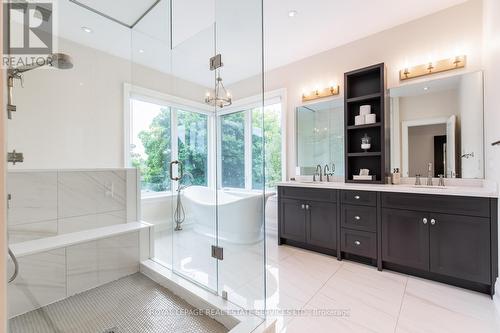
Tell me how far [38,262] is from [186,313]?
3.92 feet

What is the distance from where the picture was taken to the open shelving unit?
2689 mm

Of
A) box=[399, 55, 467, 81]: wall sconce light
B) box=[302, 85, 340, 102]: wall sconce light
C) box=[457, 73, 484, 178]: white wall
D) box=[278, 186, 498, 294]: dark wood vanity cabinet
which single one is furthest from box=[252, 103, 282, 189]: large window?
box=[457, 73, 484, 178]: white wall

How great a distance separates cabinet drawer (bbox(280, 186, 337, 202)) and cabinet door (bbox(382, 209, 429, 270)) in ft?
1.80

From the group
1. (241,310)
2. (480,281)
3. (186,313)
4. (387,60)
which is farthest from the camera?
(387,60)

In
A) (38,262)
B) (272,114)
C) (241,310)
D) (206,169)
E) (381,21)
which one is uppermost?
(381,21)

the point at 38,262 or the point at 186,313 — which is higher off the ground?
the point at 38,262

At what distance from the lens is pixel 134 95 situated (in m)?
3.44

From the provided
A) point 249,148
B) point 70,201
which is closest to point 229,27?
point 249,148

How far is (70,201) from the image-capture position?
2.12 meters

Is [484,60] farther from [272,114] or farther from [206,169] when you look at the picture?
[206,169]

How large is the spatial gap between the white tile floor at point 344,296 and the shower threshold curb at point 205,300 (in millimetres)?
108

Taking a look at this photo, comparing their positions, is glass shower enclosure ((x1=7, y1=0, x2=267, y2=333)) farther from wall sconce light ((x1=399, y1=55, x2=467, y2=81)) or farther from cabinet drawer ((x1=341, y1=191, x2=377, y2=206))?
wall sconce light ((x1=399, y1=55, x2=467, y2=81))

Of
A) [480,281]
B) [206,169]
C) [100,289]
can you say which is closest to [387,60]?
[480,281]

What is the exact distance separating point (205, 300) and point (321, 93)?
2.93 metres
